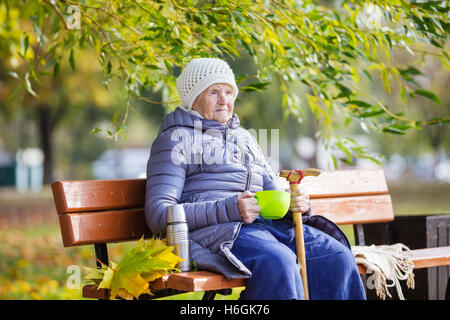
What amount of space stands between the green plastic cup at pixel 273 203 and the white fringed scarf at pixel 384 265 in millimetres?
659

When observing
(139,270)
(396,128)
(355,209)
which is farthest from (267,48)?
(139,270)

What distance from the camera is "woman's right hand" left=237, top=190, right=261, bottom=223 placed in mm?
3086

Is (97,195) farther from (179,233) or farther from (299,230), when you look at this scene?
(299,230)

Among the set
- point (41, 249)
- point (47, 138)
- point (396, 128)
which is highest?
point (47, 138)

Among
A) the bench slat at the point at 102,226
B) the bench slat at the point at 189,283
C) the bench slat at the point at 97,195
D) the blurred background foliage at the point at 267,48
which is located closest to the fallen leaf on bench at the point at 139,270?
the bench slat at the point at 189,283

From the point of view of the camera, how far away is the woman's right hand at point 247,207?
3.09 meters

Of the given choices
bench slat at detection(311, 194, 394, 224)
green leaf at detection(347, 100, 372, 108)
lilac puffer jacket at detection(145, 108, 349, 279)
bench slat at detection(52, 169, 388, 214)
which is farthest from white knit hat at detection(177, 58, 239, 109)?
bench slat at detection(311, 194, 394, 224)

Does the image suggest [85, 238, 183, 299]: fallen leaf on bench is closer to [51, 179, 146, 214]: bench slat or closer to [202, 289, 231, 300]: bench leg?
[202, 289, 231, 300]: bench leg

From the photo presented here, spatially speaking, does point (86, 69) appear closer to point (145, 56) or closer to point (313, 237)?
point (145, 56)

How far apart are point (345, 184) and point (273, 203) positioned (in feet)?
5.19

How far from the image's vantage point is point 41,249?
394 inches

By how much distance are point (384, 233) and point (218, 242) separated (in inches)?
85.6

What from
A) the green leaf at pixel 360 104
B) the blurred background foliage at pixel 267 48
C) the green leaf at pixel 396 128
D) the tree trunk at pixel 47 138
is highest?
the tree trunk at pixel 47 138

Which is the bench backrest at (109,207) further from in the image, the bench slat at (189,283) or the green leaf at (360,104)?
the green leaf at (360,104)
